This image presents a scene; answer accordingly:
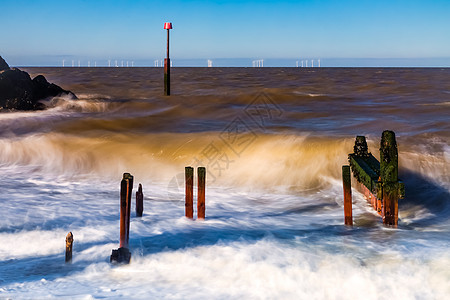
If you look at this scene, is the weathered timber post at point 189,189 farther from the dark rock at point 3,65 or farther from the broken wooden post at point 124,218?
the dark rock at point 3,65

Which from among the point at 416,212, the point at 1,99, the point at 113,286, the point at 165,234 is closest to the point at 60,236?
the point at 165,234

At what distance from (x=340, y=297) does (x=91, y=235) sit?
3.48 metres

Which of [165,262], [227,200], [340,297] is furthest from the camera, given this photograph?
[227,200]

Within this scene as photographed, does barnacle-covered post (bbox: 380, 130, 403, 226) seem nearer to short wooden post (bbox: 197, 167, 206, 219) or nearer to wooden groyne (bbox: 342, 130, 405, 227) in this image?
wooden groyne (bbox: 342, 130, 405, 227)

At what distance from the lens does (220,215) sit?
27.2 feet

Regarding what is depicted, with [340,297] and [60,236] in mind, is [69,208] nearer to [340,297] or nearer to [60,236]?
[60,236]

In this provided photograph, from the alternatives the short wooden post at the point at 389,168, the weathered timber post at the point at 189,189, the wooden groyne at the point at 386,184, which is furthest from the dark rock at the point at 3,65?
the short wooden post at the point at 389,168

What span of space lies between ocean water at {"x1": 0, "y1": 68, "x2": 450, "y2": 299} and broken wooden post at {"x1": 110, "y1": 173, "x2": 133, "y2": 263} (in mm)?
118

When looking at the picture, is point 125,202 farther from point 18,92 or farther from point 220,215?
point 18,92

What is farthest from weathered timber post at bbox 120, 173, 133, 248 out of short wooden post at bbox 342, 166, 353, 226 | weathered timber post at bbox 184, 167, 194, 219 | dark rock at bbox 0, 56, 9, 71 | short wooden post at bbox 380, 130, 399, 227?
dark rock at bbox 0, 56, 9, 71

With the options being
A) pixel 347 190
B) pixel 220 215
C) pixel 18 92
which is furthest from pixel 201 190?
pixel 18 92

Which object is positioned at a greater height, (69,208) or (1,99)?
(1,99)

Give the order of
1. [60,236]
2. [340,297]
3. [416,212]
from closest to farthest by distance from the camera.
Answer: [340,297] → [60,236] → [416,212]

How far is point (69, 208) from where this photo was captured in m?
8.52
